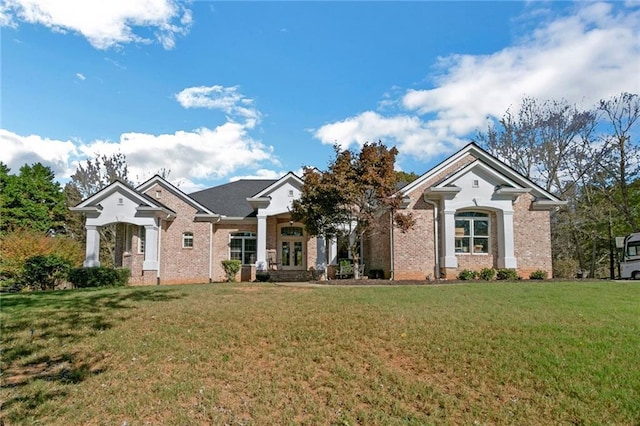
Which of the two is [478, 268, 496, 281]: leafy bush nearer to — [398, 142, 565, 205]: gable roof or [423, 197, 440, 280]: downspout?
[423, 197, 440, 280]: downspout

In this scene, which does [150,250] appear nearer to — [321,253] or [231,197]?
[231,197]

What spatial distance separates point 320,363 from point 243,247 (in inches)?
683

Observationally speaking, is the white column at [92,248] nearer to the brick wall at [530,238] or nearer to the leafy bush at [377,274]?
the leafy bush at [377,274]

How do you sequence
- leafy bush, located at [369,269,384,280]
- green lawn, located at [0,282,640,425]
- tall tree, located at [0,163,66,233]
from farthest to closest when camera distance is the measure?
tall tree, located at [0,163,66,233] → leafy bush, located at [369,269,384,280] → green lawn, located at [0,282,640,425]

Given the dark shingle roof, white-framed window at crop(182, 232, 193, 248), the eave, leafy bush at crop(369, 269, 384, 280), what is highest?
the dark shingle roof

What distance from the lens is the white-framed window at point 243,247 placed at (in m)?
23.2

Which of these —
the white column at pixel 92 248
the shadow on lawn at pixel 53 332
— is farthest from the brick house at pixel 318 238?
the shadow on lawn at pixel 53 332

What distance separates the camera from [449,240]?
19422mm

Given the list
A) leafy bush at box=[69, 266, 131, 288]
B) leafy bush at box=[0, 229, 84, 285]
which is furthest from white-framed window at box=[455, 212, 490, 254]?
leafy bush at box=[0, 229, 84, 285]

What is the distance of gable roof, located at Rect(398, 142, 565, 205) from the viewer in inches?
802

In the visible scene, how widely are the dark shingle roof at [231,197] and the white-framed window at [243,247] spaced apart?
122 centimetres

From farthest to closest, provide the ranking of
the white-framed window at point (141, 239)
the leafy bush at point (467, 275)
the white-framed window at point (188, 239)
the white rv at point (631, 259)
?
the white-framed window at point (188, 239), the white-framed window at point (141, 239), the white rv at point (631, 259), the leafy bush at point (467, 275)

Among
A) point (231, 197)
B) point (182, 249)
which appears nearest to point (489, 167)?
point (231, 197)

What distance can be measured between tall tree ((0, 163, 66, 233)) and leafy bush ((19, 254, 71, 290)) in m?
21.2
